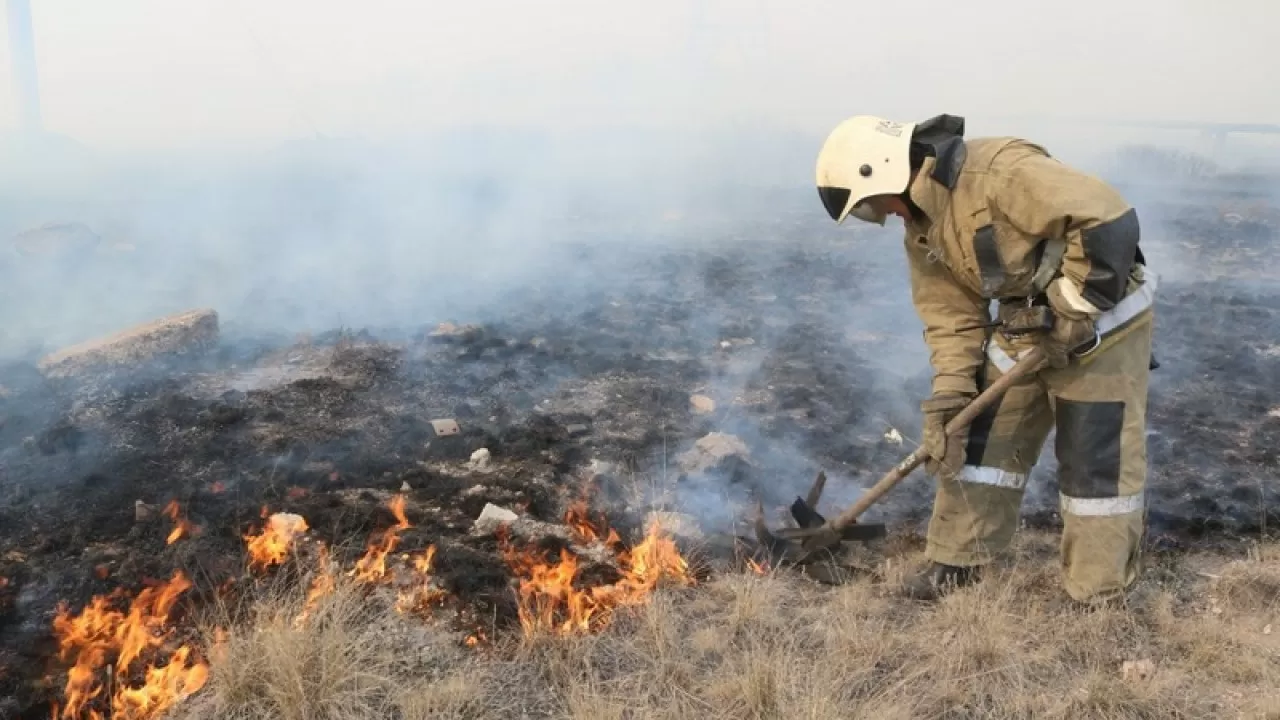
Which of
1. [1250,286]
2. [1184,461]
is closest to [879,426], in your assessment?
[1184,461]

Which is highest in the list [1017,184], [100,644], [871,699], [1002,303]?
[1017,184]

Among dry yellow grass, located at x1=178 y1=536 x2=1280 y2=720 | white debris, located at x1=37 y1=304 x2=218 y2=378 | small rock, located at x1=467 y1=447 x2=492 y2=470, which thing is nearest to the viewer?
dry yellow grass, located at x1=178 y1=536 x2=1280 y2=720

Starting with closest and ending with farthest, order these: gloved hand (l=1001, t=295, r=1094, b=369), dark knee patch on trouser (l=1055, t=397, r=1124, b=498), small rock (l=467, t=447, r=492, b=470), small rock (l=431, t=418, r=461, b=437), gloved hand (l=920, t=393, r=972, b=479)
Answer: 1. gloved hand (l=1001, t=295, r=1094, b=369)
2. dark knee patch on trouser (l=1055, t=397, r=1124, b=498)
3. gloved hand (l=920, t=393, r=972, b=479)
4. small rock (l=467, t=447, r=492, b=470)
5. small rock (l=431, t=418, r=461, b=437)

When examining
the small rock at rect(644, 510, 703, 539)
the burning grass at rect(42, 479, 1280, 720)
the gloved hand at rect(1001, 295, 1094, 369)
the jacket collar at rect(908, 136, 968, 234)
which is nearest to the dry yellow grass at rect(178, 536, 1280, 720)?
the burning grass at rect(42, 479, 1280, 720)

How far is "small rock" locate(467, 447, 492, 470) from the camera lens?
189 inches

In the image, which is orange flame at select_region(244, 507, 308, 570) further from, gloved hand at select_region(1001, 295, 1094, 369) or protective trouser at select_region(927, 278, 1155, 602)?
gloved hand at select_region(1001, 295, 1094, 369)

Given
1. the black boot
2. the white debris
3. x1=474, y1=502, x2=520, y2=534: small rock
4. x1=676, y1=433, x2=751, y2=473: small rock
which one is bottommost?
x1=676, y1=433, x2=751, y2=473: small rock

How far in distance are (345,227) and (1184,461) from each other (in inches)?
408

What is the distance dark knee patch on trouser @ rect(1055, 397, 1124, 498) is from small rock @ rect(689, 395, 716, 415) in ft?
9.28

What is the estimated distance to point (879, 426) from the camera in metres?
5.64

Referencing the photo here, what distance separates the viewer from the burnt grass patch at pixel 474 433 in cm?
371

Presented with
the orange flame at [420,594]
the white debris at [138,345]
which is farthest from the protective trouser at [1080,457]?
the white debris at [138,345]

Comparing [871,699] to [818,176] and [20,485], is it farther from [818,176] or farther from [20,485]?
[20,485]

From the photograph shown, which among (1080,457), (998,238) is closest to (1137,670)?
(1080,457)
